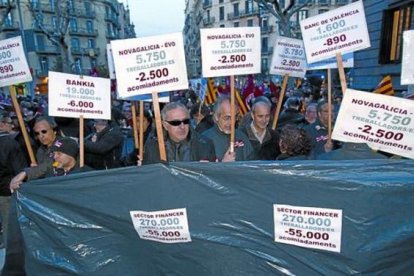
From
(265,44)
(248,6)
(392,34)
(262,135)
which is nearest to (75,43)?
(248,6)

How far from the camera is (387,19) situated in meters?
12.5

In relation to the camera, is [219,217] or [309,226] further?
[219,217]

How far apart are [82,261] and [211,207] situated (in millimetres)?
1086

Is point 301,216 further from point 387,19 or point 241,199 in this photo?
point 387,19

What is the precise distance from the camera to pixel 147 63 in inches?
117

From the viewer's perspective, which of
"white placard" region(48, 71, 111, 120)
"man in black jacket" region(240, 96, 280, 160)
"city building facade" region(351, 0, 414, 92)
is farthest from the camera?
"city building facade" region(351, 0, 414, 92)

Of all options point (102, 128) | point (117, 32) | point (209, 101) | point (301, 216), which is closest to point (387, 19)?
point (209, 101)

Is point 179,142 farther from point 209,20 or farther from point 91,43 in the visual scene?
point 209,20

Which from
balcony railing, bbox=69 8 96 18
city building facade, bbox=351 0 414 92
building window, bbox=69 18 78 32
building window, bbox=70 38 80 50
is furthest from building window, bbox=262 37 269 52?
city building facade, bbox=351 0 414 92

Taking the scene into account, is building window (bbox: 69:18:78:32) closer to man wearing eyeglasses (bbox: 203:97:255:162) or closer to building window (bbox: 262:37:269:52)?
building window (bbox: 262:37:269:52)

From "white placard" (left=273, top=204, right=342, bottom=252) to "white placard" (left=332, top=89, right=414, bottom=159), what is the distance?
0.65m

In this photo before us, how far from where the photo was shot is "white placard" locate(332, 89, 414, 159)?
2.58 m

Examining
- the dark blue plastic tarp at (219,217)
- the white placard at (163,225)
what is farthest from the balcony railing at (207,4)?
the white placard at (163,225)

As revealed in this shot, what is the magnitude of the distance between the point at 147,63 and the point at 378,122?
179cm
